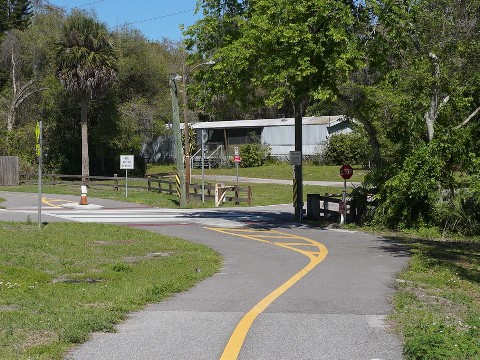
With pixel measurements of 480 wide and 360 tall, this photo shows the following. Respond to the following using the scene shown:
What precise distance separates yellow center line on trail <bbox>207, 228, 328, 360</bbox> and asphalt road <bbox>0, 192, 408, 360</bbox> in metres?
0.02

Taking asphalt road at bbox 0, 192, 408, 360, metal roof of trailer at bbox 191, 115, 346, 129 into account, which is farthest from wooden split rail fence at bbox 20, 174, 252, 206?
asphalt road at bbox 0, 192, 408, 360

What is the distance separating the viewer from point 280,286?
39.4 feet

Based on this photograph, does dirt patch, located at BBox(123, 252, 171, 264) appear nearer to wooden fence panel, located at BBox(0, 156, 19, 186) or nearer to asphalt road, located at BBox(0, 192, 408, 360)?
asphalt road, located at BBox(0, 192, 408, 360)

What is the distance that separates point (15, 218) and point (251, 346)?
2119cm

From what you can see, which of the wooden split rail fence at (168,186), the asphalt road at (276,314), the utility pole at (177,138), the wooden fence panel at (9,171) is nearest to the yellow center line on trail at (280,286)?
the asphalt road at (276,314)

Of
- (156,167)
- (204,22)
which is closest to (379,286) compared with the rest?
(204,22)

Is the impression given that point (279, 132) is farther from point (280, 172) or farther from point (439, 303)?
point (439, 303)

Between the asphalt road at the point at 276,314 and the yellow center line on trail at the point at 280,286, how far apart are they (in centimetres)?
2

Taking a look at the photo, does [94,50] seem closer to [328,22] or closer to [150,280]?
[328,22]

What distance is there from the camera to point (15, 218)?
27.1 metres

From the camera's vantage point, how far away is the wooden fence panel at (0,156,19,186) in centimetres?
5071

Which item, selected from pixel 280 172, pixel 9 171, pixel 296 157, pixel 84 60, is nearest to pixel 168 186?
pixel 84 60

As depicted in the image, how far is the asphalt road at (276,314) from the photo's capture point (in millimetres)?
7511

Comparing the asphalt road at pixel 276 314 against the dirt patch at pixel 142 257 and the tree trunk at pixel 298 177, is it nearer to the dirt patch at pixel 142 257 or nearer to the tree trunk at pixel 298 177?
the dirt patch at pixel 142 257
